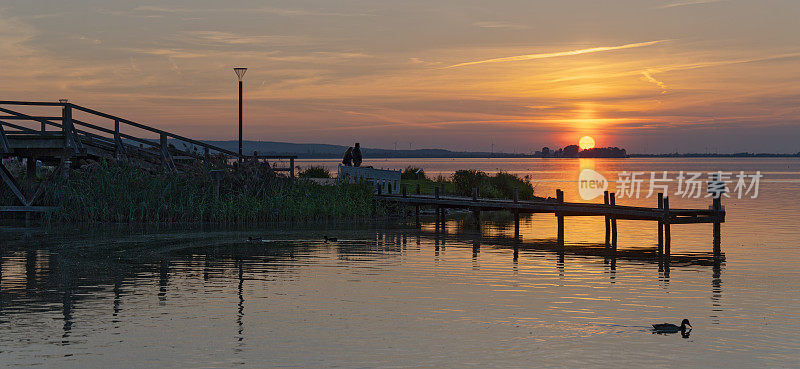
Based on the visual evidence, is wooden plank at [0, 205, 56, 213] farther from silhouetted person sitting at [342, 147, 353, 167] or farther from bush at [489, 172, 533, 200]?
bush at [489, 172, 533, 200]

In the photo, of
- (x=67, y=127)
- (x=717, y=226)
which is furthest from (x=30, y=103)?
(x=717, y=226)

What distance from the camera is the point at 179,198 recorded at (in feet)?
136

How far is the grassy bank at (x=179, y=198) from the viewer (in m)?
40.7

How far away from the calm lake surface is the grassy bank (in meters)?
6.04

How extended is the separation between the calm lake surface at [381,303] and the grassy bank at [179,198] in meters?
6.04

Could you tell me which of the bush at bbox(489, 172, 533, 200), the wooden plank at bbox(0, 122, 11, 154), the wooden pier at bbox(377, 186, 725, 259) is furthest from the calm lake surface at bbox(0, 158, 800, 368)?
the bush at bbox(489, 172, 533, 200)

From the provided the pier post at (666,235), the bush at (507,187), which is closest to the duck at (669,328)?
the pier post at (666,235)

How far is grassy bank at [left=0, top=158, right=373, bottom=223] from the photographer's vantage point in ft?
133

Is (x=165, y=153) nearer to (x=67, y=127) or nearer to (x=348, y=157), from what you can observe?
(x=67, y=127)

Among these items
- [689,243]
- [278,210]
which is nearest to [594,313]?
[689,243]

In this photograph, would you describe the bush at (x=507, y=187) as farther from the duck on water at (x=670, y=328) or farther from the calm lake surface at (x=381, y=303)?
the duck on water at (x=670, y=328)

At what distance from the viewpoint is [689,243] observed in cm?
3603

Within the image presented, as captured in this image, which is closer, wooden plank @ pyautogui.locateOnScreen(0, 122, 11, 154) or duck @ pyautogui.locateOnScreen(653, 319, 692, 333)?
duck @ pyautogui.locateOnScreen(653, 319, 692, 333)

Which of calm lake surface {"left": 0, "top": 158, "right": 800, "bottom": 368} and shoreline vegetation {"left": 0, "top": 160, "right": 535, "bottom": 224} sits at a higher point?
shoreline vegetation {"left": 0, "top": 160, "right": 535, "bottom": 224}
